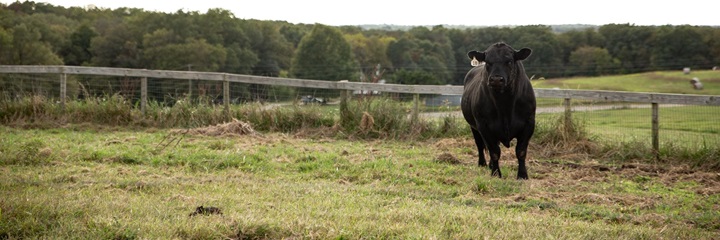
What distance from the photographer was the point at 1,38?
47.5 m

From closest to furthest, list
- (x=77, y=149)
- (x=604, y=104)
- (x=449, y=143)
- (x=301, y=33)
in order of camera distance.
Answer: (x=77, y=149)
(x=449, y=143)
(x=604, y=104)
(x=301, y=33)

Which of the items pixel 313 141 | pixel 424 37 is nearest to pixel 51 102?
pixel 313 141

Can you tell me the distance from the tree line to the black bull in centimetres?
3153

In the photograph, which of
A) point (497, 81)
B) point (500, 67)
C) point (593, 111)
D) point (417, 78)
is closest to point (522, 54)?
point (500, 67)

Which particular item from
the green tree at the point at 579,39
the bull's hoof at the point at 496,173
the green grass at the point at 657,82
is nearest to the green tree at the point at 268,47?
the green tree at the point at 579,39

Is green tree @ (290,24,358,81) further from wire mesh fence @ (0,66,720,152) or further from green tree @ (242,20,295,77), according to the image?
wire mesh fence @ (0,66,720,152)

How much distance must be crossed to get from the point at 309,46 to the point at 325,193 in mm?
59326

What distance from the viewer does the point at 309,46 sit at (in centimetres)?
6544

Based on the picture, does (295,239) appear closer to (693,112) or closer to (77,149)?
(77,149)

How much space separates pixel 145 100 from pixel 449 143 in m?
7.27

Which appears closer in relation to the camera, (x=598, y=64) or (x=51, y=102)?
(x=51, y=102)

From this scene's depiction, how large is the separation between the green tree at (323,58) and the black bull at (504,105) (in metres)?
53.9

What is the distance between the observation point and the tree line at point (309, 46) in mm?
44194

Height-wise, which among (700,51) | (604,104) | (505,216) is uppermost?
(700,51)
